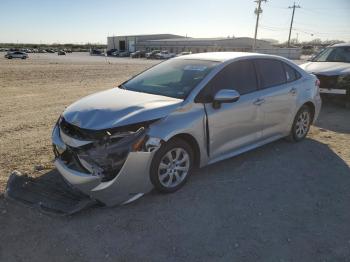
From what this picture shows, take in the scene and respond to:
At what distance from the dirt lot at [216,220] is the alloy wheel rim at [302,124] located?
70 cm

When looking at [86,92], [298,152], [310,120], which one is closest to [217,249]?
[298,152]

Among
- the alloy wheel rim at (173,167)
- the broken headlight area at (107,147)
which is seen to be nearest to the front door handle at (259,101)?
the alloy wheel rim at (173,167)

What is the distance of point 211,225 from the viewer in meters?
3.79

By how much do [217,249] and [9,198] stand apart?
2449 mm

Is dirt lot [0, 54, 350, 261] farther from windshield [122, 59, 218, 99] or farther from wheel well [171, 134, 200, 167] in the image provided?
windshield [122, 59, 218, 99]

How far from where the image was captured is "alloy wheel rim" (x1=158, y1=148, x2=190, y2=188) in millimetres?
4277

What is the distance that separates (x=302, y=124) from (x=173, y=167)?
10.7ft

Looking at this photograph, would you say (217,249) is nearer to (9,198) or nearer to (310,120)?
(9,198)

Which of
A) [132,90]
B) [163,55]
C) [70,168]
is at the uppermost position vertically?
[132,90]

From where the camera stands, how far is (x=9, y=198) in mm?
4176

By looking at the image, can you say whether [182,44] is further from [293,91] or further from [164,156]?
[164,156]

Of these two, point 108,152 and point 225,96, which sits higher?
point 225,96

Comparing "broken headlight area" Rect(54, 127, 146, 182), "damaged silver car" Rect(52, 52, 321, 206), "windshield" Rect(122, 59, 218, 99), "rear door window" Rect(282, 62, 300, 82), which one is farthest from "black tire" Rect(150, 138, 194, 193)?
"rear door window" Rect(282, 62, 300, 82)

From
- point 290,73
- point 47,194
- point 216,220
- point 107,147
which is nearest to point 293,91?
point 290,73
